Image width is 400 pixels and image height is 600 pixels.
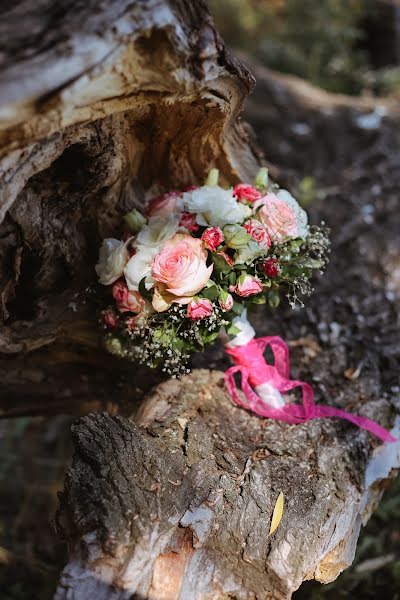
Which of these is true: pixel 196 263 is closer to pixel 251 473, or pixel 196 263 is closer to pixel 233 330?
pixel 233 330

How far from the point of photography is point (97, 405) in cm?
247

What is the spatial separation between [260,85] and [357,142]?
0.85 m

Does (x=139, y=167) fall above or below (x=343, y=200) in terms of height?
above

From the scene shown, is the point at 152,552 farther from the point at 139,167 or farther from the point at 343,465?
the point at 139,167

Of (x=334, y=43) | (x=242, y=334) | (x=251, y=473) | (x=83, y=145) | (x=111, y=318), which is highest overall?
(x=83, y=145)

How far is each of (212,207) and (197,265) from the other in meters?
0.21

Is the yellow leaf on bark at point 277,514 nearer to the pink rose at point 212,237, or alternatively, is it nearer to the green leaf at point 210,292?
the green leaf at point 210,292

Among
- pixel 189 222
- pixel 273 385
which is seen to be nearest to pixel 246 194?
pixel 189 222

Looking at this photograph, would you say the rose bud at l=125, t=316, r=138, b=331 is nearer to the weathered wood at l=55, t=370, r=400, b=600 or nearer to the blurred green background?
the weathered wood at l=55, t=370, r=400, b=600

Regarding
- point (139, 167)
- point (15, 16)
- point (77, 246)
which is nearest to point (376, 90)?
point (139, 167)

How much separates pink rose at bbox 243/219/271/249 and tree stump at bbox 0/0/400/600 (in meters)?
0.35

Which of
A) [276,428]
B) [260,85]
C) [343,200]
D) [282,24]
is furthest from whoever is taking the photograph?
[282,24]

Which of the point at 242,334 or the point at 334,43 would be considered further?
the point at 334,43

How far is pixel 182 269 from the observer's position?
160 centimetres
